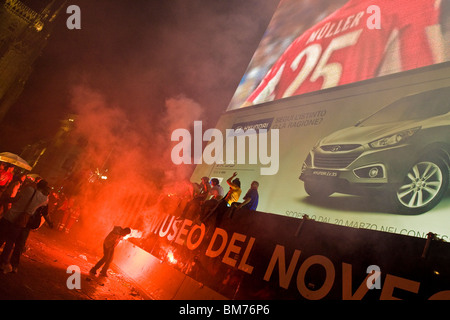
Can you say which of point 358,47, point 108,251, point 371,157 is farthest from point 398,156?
point 108,251

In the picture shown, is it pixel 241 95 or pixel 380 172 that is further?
pixel 241 95

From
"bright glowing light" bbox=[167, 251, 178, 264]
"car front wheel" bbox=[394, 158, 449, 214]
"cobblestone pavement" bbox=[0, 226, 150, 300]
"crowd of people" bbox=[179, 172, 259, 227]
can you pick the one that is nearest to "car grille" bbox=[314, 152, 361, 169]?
"car front wheel" bbox=[394, 158, 449, 214]

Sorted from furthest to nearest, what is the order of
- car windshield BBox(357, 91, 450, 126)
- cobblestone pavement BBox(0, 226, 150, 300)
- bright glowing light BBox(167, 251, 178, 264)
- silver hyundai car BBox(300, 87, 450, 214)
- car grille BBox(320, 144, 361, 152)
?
bright glowing light BBox(167, 251, 178, 264)
car grille BBox(320, 144, 361, 152)
car windshield BBox(357, 91, 450, 126)
silver hyundai car BBox(300, 87, 450, 214)
cobblestone pavement BBox(0, 226, 150, 300)

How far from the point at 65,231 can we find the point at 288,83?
11.9m

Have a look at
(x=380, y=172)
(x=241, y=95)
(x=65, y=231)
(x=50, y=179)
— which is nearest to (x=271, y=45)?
(x=241, y=95)

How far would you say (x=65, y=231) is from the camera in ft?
40.8

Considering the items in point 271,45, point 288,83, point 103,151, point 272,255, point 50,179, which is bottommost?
point 50,179

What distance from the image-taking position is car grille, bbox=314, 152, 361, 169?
5754 mm

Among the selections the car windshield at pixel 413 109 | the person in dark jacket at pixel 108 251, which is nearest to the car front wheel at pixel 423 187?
the car windshield at pixel 413 109

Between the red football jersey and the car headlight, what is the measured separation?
230 centimetres

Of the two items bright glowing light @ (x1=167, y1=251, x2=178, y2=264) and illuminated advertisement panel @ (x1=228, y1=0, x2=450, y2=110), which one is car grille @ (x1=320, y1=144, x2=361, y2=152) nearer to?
illuminated advertisement panel @ (x1=228, y1=0, x2=450, y2=110)
